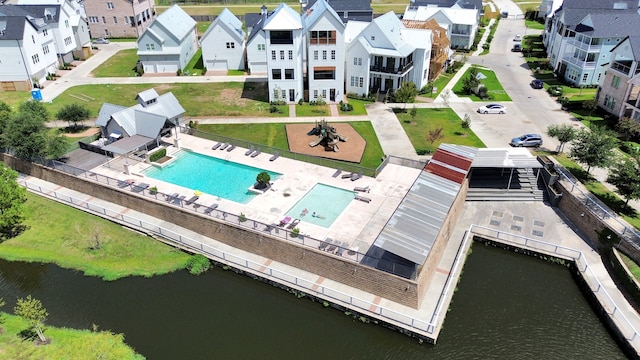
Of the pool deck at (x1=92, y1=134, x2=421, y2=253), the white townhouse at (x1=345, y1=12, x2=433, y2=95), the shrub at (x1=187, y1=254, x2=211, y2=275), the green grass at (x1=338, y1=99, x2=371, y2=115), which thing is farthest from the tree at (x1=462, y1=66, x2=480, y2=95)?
the shrub at (x1=187, y1=254, x2=211, y2=275)

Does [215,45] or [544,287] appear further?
[215,45]

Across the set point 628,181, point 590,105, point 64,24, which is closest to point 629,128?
point 590,105

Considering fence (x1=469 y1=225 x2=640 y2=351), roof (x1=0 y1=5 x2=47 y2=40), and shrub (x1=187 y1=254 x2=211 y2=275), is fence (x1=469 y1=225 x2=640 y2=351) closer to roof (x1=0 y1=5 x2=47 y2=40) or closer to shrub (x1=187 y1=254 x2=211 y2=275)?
shrub (x1=187 y1=254 x2=211 y2=275)

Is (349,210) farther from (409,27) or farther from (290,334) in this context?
(409,27)

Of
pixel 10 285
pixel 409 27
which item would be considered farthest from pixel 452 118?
pixel 10 285

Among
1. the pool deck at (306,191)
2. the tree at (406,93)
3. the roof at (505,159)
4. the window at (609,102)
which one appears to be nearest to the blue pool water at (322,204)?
the pool deck at (306,191)

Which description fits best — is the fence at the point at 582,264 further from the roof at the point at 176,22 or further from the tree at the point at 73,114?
the roof at the point at 176,22

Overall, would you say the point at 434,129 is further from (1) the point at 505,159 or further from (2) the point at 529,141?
(1) the point at 505,159

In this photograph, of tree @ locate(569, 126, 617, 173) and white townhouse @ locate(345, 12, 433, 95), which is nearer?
tree @ locate(569, 126, 617, 173)
